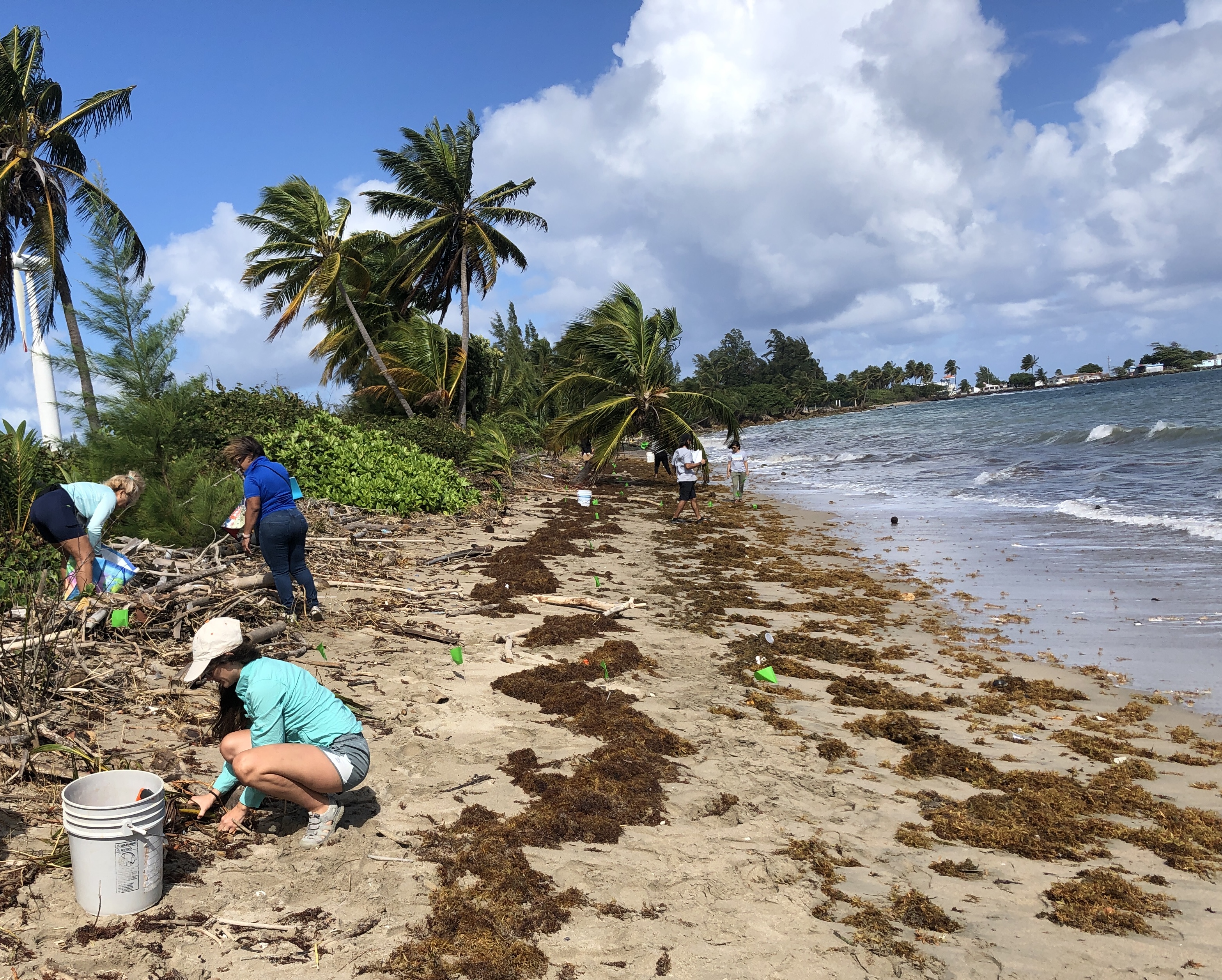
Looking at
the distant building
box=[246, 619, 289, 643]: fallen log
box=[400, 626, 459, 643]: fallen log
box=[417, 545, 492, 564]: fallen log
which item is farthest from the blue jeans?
the distant building

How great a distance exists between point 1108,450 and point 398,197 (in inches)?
981

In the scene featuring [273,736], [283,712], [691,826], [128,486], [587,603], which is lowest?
[691,826]

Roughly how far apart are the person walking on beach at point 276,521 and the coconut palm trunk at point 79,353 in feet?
12.4

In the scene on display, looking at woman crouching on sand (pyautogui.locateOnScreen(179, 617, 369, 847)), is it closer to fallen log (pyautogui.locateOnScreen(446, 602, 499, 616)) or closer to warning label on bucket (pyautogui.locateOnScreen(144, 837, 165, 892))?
warning label on bucket (pyautogui.locateOnScreen(144, 837, 165, 892))

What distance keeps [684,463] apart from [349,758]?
12306mm

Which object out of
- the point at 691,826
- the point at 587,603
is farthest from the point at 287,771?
the point at 587,603

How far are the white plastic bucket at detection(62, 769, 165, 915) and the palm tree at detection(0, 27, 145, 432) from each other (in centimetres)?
1880

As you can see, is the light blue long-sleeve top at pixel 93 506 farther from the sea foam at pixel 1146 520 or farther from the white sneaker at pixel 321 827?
the sea foam at pixel 1146 520

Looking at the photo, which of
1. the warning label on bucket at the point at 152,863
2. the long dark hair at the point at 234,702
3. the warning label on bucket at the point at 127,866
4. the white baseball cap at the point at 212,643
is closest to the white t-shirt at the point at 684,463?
the long dark hair at the point at 234,702

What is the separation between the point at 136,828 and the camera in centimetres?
287

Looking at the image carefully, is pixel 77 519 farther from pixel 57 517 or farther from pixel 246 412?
pixel 246 412

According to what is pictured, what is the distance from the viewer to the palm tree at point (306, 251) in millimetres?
21703

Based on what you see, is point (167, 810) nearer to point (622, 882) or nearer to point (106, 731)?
point (106, 731)

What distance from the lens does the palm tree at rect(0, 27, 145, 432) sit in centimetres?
1855
